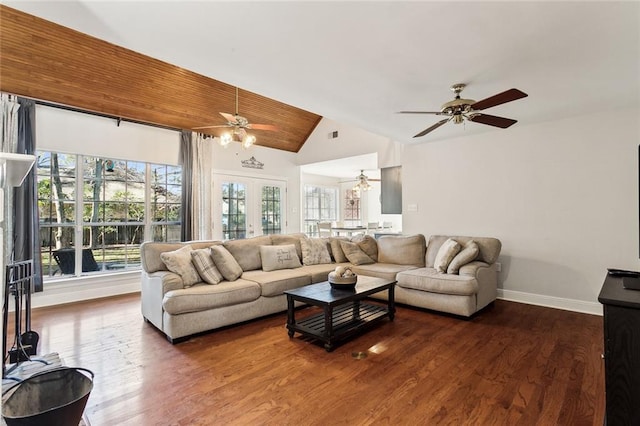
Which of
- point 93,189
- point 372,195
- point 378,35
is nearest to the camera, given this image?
point 378,35

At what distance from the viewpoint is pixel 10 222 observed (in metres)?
3.96

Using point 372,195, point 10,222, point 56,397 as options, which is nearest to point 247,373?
point 56,397

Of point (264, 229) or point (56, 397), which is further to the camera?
point (264, 229)

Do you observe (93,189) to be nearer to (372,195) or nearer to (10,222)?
(10,222)

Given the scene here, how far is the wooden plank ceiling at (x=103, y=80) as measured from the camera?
3645mm

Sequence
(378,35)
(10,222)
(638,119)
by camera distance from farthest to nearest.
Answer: (10,222) → (638,119) → (378,35)

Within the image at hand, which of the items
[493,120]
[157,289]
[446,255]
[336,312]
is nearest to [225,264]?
[157,289]

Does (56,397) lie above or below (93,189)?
below

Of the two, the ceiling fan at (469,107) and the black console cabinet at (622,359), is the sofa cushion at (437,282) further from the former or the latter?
the black console cabinet at (622,359)

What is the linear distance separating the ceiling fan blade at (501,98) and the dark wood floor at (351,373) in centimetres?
219

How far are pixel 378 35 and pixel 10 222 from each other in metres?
4.88

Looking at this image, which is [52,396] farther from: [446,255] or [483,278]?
[483,278]

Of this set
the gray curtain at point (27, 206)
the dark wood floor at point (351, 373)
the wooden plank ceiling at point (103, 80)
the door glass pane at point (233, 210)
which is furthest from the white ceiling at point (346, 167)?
the gray curtain at point (27, 206)

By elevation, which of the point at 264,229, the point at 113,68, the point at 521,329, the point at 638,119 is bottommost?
the point at 521,329
